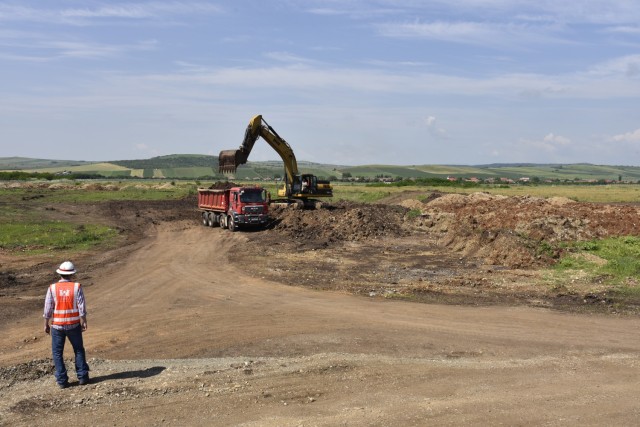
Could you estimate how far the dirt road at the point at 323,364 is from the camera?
9.05 m

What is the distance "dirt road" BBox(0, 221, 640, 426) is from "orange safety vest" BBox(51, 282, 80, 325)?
1183mm

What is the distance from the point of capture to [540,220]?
29750 millimetres

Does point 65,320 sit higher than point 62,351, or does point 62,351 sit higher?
point 65,320

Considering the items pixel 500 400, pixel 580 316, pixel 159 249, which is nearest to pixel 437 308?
pixel 580 316

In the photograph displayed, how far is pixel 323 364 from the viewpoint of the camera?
36.6 ft

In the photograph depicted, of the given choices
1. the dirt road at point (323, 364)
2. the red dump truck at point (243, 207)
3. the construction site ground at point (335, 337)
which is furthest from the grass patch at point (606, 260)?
the red dump truck at point (243, 207)

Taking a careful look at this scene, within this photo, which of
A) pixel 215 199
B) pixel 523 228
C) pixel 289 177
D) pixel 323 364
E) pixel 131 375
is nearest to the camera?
pixel 131 375

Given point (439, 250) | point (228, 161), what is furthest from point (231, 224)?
point (439, 250)

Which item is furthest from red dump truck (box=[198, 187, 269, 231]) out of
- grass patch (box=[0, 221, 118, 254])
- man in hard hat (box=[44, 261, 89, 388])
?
man in hard hat (box=[44, 261, 89, 388])

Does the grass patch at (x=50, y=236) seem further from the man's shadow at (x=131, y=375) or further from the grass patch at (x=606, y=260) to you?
the grass patch at (x=606, y=260)

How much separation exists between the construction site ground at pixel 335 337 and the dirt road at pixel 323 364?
0.04 meters

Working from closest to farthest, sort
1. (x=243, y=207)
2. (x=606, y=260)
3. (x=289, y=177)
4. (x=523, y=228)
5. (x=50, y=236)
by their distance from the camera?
(x=606, y=260)
(x=523, y=228)
(x=50, y=236)
(x=243, y=207)
(x=289, y=177)

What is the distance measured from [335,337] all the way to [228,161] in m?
24.8

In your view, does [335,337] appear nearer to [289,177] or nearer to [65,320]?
[65,320]
